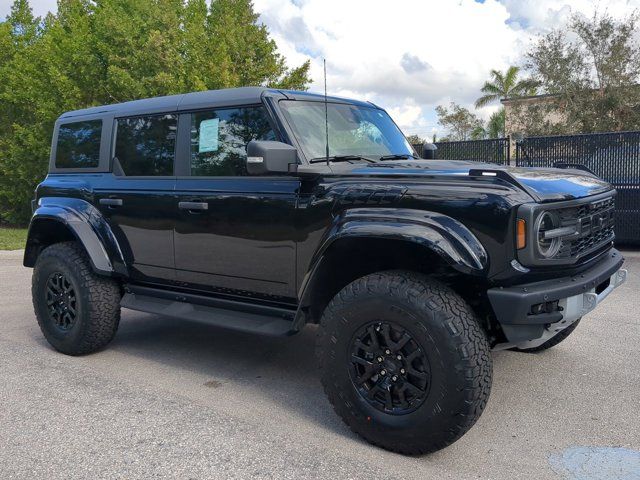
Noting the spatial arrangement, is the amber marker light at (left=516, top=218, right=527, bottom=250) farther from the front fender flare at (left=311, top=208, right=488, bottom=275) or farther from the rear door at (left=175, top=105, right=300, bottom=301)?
the rear door at (left=175, top=105, right=300, bottom=301)

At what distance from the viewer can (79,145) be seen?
4.91 m

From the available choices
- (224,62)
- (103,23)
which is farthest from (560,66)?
(103,23)

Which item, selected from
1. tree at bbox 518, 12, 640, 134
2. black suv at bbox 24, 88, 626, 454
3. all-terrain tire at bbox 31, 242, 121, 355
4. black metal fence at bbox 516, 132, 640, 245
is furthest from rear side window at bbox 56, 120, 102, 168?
tree at bbox 518, 12, 640, 134

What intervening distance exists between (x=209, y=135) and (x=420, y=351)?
6.95 ft

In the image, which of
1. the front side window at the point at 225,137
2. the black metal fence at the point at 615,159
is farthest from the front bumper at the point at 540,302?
the black metal fence at the point at 615,159

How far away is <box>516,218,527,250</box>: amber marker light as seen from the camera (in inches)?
108

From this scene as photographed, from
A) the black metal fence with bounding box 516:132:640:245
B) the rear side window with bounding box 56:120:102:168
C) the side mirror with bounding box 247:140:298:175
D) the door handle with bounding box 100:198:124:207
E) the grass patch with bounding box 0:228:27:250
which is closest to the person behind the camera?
the side mirror with bounding box 247:140:298:175

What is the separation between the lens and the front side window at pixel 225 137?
3826 mm

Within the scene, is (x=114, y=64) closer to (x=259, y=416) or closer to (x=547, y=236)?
(x=259, y=416)

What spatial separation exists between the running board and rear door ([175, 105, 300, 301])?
0.42 feet

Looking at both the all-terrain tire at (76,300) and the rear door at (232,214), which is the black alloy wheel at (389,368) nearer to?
the rear door at (232,214)

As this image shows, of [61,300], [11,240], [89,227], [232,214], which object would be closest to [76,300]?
[61,300]

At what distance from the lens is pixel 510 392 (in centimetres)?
383

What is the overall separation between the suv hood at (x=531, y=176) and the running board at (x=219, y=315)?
1047 millimetres
